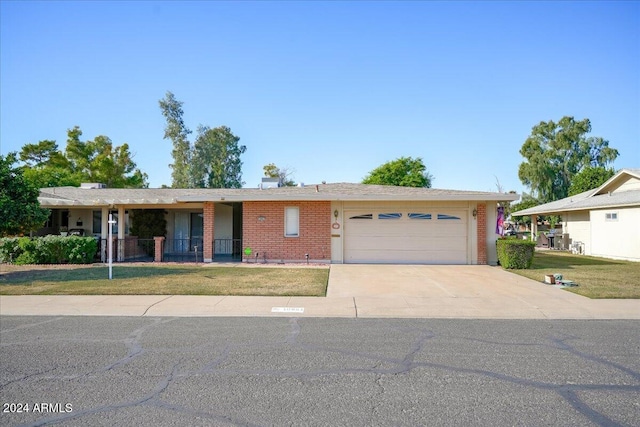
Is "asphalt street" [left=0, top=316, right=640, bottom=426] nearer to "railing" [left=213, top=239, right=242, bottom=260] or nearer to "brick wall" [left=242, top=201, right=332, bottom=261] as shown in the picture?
"brick wall" [left=242, top=201, right=332, bottom=261]

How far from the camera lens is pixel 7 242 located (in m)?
16.0

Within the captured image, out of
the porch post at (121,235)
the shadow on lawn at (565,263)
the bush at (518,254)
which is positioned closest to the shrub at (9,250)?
the porch post at (121,235)

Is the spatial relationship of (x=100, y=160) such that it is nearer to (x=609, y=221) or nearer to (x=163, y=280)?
(x=163, y=280)

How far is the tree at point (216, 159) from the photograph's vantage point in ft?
136

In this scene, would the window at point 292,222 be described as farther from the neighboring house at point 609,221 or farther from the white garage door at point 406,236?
the neighboring house at point 609,221

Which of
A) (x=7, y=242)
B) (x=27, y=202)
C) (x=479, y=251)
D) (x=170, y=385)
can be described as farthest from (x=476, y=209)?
(x=7, y=242)

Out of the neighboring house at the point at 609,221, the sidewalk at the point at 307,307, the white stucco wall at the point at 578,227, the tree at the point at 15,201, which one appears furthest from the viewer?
the white stucco wall at the point at 578,227

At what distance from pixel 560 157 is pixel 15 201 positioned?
53.2 meters

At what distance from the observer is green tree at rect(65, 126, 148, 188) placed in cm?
4288

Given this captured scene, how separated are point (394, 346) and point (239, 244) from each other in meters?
15.2

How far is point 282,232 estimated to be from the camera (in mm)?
17062

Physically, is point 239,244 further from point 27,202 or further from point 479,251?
point 479,251

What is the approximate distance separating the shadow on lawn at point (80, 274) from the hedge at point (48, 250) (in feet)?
5.39

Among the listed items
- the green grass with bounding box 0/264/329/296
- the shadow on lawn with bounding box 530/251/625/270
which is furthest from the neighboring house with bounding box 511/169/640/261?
the green grass with bounding box 0/264/329/296
